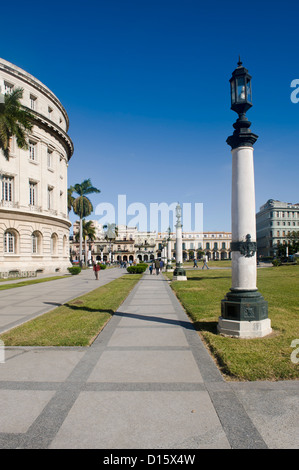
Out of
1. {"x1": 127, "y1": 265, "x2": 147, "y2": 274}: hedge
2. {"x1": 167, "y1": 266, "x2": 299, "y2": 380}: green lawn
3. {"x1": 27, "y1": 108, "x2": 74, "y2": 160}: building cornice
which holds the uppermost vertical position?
{"x1": 27, "y1": 108, "x2": 74, "y2": 160}: building cornice

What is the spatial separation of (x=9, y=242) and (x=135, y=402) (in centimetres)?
2921

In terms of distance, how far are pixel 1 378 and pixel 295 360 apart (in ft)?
14.5

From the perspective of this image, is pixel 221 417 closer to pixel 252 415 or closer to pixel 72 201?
pixel 252 415

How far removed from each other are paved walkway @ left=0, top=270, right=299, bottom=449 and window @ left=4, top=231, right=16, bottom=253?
85.0 feet

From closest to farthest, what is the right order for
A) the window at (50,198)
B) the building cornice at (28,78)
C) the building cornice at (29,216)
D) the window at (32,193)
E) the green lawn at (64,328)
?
the green lawn at (64,328)
the building cornice at (29,216)
the building cornice at (28,78)
the window at (32,193)
the window at (50,198)

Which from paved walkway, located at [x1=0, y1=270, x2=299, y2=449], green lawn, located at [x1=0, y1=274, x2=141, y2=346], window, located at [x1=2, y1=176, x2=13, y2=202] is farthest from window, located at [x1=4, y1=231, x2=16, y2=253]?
paved walkway, located at [x1=0, y1=270, x2=299, y2=449]

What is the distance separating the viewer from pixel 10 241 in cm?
2978

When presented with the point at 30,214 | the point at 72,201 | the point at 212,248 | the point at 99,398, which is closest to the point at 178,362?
the point at 99,398

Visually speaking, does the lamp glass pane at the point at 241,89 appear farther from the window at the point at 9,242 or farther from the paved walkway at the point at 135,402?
the window at the point at 9,242

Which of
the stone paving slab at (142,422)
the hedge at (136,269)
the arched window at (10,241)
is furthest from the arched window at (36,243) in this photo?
the stone paving slab at (142,422)

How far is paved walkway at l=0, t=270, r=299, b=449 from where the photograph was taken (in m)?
2.90

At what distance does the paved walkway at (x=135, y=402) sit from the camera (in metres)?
2.90

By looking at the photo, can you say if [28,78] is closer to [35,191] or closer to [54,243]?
[35,191]

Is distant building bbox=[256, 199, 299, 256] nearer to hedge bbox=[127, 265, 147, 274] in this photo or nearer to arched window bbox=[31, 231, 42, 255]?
hedge bbox=[127, 265, 147, 274]
